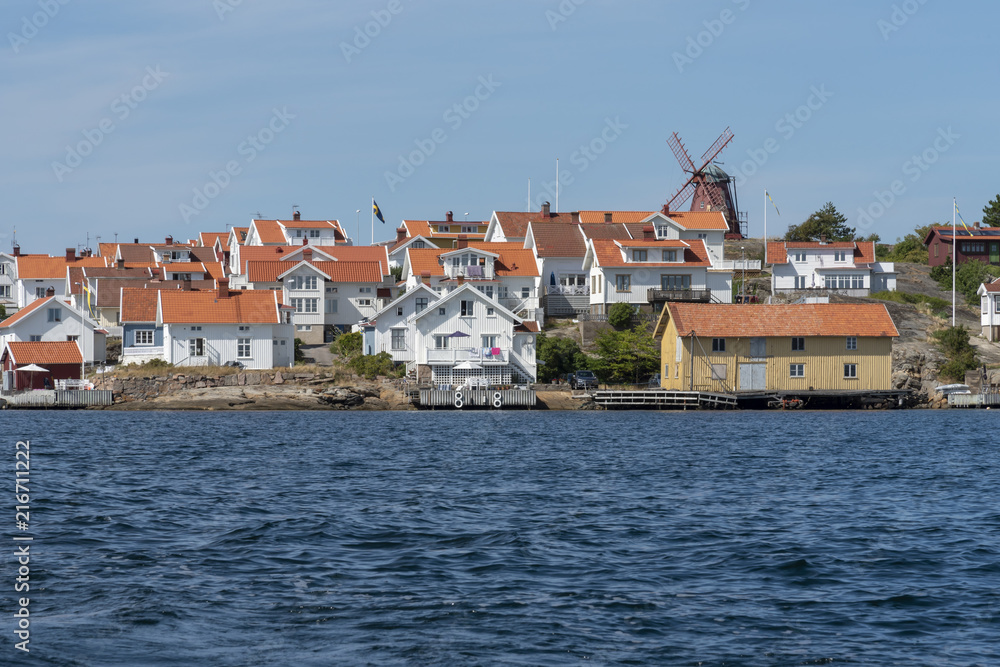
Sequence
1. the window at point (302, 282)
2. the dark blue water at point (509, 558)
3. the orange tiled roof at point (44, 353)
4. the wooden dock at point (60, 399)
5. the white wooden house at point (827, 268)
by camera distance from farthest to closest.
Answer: the white wooden house at point (827, 268) → the window at point (302, 282) → the orange tiled roof at point (44, 353) → the wooden dock at point (60, 399) → the dark blue water at point (509, 558)

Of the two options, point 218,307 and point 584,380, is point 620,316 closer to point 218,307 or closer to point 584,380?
point 584,380

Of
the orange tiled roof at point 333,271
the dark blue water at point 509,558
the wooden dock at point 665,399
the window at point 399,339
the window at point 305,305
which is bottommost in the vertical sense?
the dark blue water at point 509,558

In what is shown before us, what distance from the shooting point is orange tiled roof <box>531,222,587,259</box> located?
84.5 meters

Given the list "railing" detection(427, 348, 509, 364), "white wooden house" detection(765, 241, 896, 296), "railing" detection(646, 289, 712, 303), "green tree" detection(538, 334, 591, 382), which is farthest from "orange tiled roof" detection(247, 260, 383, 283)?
"white wooden house" detection(765, 241, 896, 296)

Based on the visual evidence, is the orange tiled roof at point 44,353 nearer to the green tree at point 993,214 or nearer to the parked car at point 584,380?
the parked car at point 584,380

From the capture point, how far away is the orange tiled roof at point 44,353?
6869 centimetres

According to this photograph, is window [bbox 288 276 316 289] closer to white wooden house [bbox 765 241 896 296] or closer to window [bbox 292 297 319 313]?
window [bbox 292 297 319 313]

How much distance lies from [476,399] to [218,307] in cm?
1756

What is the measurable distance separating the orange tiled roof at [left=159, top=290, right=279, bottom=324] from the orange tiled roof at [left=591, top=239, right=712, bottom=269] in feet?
Answer: 76.9

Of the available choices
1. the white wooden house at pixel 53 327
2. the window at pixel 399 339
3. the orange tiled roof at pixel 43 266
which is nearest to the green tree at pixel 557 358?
the window at pixel 399 339

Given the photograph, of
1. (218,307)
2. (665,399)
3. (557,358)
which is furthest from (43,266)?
(665,399)

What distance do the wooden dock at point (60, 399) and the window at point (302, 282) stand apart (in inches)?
702

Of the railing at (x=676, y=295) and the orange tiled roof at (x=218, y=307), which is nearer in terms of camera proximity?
the orange tiled roof at (x=218, y=307)

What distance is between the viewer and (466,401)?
6469cm
